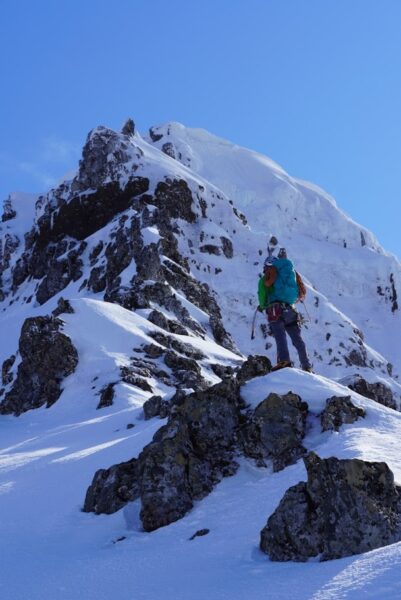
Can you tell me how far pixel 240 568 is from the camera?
7.03 meters

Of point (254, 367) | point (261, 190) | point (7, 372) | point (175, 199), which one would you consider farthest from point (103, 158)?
point (254, 367)

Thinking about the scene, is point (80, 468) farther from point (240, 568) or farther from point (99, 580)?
point (240, 568)

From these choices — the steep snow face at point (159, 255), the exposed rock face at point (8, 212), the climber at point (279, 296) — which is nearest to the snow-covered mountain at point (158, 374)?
the steep snow face at point (159, 255)

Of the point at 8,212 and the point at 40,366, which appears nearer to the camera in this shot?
the point at 40,366

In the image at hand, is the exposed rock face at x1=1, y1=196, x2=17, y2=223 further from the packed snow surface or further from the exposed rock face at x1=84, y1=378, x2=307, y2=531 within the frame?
the exposed rock face at x1=84, y1=378, x2=307, y2=531

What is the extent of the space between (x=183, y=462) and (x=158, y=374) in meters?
23.8

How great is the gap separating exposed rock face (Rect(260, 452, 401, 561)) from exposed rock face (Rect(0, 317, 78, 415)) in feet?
89.3

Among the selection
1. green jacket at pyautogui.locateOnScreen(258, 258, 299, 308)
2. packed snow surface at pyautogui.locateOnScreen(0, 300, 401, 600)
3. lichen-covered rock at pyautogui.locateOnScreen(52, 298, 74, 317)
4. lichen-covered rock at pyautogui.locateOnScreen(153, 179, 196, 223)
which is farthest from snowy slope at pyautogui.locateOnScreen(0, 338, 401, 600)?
lichen-covered rock at pyautogui.locateOnScreen(153, 179, 196, 223)

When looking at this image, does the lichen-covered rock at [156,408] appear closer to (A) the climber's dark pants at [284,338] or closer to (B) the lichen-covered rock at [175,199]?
(A) the climber's dark pants at [284,338]

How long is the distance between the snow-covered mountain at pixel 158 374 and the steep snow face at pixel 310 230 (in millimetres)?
427

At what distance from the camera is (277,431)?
1061 centimetres

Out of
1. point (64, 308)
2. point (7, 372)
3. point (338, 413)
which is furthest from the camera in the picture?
point (7, 372)

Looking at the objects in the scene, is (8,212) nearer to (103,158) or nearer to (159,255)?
(103,158)

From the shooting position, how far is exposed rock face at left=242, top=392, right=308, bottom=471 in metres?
10.4
